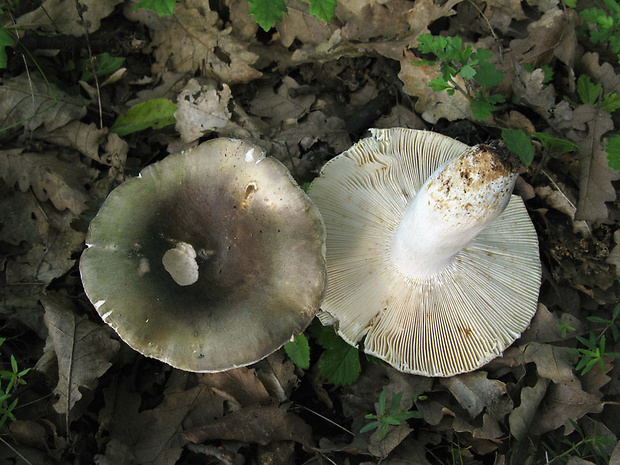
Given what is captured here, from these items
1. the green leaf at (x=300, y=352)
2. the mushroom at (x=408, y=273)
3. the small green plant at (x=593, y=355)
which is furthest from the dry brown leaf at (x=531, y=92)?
the green leaf at (x=300, y=352)

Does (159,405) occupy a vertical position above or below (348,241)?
below

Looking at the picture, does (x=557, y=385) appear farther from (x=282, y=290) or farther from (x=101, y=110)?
(x=101, y=110)

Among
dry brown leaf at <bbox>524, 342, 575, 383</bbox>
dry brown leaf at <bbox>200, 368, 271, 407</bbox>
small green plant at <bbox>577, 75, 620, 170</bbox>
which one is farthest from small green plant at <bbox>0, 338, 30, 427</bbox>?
small green plant at <bbox>577, 75, 620, 170</bbox>

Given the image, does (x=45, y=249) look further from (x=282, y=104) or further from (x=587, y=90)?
(x=587, y=90)

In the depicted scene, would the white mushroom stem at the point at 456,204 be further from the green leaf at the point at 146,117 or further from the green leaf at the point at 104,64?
the green leaf at the point at 104,64

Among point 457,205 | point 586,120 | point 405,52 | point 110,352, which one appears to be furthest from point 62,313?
point 586,120

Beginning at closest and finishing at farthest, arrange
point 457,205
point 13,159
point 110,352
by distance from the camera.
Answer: point 457,205, point 110,352, point 13,159

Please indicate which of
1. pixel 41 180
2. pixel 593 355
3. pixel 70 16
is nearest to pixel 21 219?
pixel 41 180
